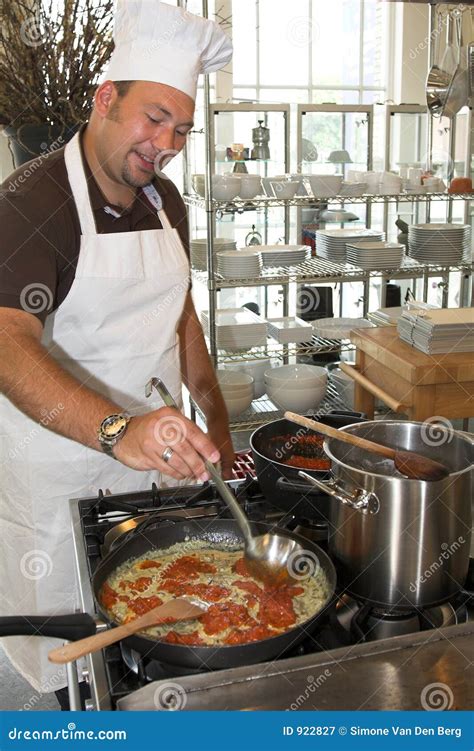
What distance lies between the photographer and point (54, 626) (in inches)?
38.0

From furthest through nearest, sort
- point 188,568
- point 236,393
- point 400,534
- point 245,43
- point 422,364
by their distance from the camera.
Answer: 1. point 245,43
2. point 236,393
3. point 422,364
4. point 188,568
5. point 400,534

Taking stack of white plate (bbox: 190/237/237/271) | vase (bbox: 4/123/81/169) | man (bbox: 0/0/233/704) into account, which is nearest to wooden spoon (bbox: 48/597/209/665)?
man (bbox: 0/0/233/704)

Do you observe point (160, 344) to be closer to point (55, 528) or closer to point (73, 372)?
point (73, 372)

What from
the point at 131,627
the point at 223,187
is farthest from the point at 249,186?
the point at 131,627

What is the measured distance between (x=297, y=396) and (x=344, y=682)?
107 inches

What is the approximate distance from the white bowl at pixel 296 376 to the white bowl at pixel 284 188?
92 cm

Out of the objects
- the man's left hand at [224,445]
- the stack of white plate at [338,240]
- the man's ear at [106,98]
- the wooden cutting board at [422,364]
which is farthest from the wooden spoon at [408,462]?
the stack of white plate at [338,240]

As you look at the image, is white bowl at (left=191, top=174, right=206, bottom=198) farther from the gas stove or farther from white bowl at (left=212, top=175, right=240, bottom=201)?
the gas stove

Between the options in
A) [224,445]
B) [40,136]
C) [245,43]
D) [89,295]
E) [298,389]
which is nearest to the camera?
[89,295]

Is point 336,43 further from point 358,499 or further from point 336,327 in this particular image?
point 358,499

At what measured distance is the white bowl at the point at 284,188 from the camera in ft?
12.8

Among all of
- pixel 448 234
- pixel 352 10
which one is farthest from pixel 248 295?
pixel 352 10

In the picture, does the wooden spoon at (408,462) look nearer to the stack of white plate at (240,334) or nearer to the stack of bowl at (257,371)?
the stack of white plate at (240,334)

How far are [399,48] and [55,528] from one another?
1045 cm
